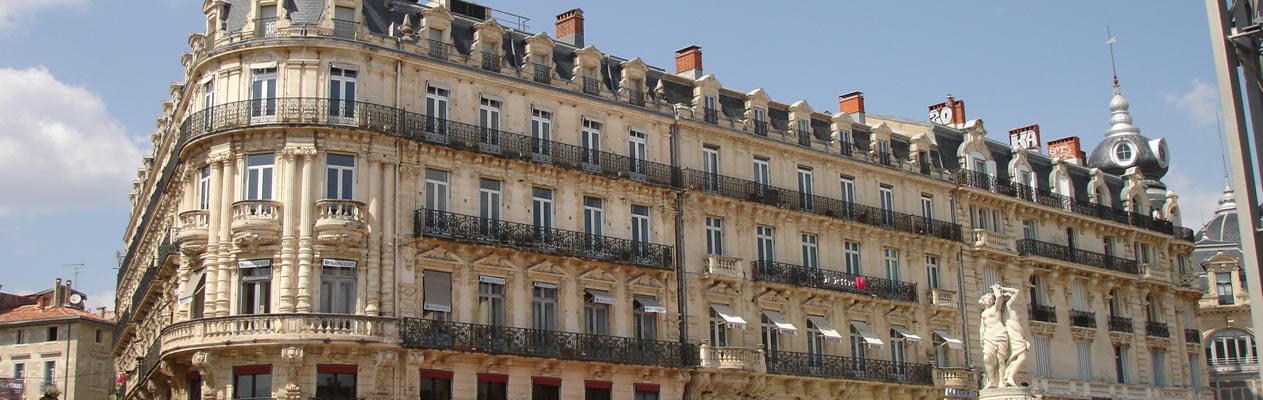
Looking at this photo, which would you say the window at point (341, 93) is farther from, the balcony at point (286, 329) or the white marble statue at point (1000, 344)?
the white marble statue at point (1000, 344)

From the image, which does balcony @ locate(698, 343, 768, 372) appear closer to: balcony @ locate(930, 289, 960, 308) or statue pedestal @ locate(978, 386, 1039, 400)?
balcony @ locate(930, 289, 960, 308)

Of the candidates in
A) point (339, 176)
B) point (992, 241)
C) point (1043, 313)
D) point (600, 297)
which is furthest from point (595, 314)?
point (1043, 313)

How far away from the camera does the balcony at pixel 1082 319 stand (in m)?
54.6

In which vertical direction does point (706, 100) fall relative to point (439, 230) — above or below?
above

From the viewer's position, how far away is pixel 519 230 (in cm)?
3706

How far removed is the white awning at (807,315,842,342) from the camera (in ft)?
144

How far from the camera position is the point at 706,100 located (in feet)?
144

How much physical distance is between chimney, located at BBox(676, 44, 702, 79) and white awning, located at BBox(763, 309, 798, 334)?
8326 mm

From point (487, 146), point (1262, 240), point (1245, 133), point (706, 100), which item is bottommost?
point (1262, 240)

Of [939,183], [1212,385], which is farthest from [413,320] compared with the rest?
[1212,385]

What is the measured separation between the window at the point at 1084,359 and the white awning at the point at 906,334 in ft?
32.7

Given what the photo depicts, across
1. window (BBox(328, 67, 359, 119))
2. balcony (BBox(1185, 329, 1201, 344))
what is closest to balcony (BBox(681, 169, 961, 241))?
window (BBox(328, 67, 359, 119))

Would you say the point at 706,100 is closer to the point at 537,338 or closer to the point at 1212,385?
the point at 537,338

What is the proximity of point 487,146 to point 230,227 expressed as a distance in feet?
22.7
